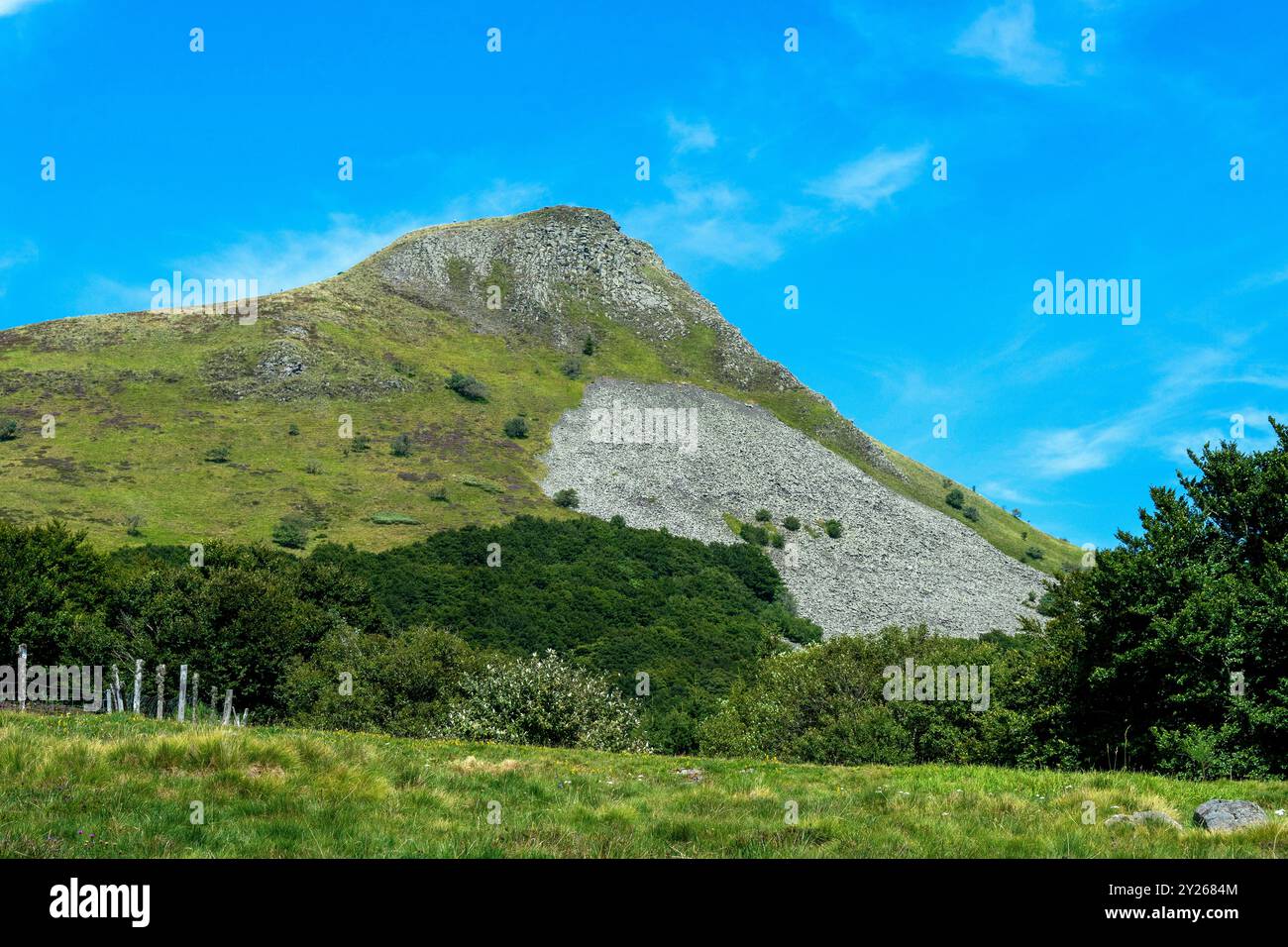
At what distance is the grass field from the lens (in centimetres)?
942

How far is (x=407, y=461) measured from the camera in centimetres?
14962

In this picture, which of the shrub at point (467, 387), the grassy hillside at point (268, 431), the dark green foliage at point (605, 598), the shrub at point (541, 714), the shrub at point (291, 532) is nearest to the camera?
the shrub at point (541, 714)

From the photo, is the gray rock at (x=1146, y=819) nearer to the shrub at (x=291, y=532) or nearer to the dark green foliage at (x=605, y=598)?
the dark green foliage at (x=605, y=598)

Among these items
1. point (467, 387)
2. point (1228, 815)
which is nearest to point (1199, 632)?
point (1228, 815)

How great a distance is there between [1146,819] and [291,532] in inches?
4526

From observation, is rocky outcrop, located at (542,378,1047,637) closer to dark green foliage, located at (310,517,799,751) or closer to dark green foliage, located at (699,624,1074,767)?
dark green foliage, located at (310,517,799,751)

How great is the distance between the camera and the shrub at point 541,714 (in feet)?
159

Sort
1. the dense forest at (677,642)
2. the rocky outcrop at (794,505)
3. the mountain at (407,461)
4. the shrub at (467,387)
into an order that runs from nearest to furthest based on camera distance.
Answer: the dense forest at (677,642), the mountain at (407,461), the rocky outcrop at (794,505), the shrub at (467,387)

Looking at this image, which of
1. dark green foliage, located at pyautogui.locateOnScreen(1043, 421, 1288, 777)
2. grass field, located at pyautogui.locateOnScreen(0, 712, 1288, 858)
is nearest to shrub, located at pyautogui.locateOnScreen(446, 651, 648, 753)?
dark green foliage, located at pyautogui.locateOnScreen(1043, 421, 1288, 777)

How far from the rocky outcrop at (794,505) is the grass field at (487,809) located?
110185 mm

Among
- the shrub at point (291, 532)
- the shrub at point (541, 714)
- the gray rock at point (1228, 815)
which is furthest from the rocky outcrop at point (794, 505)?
the gray rock at point (1228, 815)

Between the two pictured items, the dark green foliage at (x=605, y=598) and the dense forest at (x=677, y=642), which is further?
the dark green foliage at (x=605, y=598)
